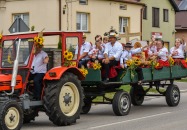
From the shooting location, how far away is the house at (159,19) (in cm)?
4647

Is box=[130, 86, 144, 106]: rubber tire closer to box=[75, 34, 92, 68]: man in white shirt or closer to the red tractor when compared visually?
box=[75, 34, 92, 68]: man in white shirt

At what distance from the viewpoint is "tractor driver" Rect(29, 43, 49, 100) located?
12.2 meters

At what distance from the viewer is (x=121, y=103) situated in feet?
46.8

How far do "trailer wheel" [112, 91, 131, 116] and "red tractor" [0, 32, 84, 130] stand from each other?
1546 millimetres

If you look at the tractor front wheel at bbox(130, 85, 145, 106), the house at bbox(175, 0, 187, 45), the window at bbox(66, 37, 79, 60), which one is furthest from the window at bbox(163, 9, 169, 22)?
the window at bbox(66, 37, 79, 60)

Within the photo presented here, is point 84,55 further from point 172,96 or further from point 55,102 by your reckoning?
point 172,96

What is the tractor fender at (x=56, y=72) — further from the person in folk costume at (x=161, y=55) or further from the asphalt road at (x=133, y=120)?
the person in folk costume at (x=161, y=55)

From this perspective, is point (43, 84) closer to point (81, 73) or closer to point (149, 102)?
point (81, 73)

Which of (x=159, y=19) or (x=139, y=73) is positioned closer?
(x=139, y=73)

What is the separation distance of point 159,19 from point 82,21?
14236mm

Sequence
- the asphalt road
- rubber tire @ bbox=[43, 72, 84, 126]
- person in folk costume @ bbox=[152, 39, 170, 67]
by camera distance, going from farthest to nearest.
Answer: person in folk costume @ bbox=[152, 39, 170, 67], the asphalt road, rubber tire @ bbox=[43, 72, 84, 126]

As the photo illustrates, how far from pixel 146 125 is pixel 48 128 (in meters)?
2.21

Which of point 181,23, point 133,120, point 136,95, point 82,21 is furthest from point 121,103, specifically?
point 181,23

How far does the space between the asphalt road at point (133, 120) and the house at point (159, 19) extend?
1170 inches
